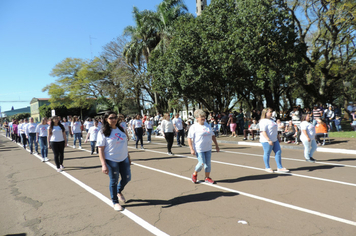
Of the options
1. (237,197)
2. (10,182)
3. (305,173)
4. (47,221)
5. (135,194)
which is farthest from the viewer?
(10,182)

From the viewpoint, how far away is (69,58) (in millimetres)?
46969

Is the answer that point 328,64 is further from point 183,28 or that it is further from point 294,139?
point 183,28

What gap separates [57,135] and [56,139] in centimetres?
13

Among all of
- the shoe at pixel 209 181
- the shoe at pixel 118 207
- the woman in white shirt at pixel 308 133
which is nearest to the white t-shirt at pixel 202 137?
the shoe at pixel 209 181

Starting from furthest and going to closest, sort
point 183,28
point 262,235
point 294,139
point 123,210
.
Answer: point 183,28 → point 294,139 → point 123,210 → point 262,235

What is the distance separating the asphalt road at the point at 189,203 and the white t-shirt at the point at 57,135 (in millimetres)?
1091

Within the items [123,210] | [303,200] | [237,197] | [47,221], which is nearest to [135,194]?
[123,210]

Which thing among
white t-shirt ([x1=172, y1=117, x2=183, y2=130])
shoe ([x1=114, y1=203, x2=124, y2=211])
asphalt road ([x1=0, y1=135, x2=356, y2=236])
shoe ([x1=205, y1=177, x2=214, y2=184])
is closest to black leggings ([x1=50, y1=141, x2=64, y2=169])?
asphalt road ([x1=0, y1=135, x2=356, y2=236])

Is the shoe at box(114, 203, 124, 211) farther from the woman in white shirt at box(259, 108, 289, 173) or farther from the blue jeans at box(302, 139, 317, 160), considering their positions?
the blue jeans at box(302, 139, 317, 160)

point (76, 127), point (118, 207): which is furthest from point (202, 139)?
point (76, 127)

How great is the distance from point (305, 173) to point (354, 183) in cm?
114

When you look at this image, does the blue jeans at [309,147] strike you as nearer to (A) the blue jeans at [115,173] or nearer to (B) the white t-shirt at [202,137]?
(B) the white t-shirt at [202,137]

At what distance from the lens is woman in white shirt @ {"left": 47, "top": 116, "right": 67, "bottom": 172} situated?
792 centimetres

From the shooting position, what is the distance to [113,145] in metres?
4.36
